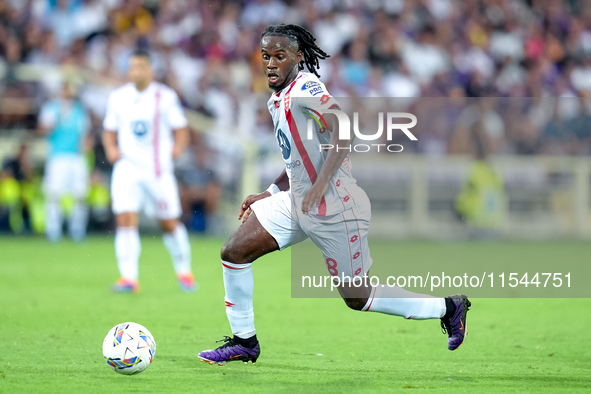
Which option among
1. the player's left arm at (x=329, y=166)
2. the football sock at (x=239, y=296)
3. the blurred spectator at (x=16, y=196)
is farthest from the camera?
the blurred spectator at (x=16, y=196)

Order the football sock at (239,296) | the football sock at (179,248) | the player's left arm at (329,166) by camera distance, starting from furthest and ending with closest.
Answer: the football sock at (179,248) < the football sock at (239,296) < the player's left arm at (329,166)

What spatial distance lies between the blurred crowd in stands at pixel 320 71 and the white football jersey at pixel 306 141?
10987 millimetres

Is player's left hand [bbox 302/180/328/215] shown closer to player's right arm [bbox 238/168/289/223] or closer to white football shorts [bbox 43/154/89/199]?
player's right arm [bbox 238/168/289/223]

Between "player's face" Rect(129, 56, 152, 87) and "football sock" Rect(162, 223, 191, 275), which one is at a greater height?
"player's face" Rect(129, 56, 152, 87)

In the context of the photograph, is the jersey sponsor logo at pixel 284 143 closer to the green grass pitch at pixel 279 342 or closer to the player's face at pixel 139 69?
the green grass pitch at pixel 279 342

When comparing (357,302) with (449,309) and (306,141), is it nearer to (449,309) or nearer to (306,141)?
A: (449,309)

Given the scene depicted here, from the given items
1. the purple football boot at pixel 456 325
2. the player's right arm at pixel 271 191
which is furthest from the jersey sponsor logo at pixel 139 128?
the purple football boot at pixel 456 325

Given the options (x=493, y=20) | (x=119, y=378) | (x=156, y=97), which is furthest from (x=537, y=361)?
(x=493, y=20)

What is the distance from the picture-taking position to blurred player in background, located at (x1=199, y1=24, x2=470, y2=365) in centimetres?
540

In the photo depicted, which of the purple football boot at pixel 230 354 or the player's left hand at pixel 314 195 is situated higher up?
the player's left hand at pixel 314 195

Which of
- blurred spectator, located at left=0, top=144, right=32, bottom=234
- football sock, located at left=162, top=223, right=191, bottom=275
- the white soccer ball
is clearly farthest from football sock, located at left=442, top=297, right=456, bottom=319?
blurred spectator, located at left=0, top=144, right=32, bottom=234

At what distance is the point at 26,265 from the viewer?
39.8ft

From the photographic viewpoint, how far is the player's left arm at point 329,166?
5219 millimetres

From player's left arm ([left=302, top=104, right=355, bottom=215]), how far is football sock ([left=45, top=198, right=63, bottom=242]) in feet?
34.9
